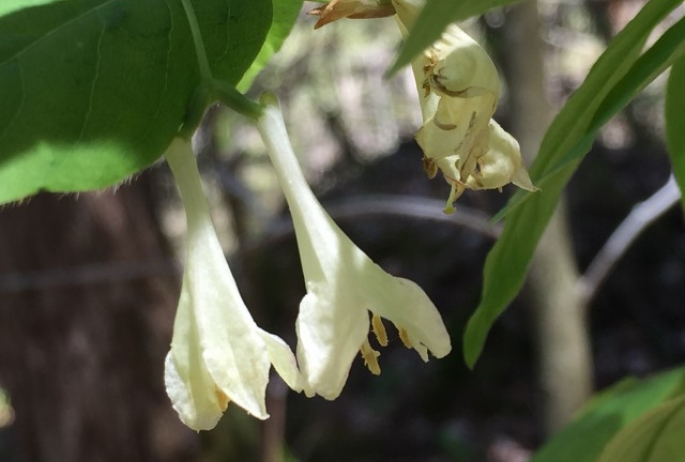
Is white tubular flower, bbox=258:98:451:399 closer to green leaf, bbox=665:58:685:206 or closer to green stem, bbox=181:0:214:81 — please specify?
green stem, bbox=181:0:214:81

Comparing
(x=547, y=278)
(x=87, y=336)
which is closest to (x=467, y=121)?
(x=547, y=278)

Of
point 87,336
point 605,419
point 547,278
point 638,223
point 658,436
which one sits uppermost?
point 658,436

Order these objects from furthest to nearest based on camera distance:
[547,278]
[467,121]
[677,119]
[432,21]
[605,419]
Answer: [547,278] → [605,419] → [677,119] → [467,121] → [432,21]

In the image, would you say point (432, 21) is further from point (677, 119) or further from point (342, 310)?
point (677, 119)

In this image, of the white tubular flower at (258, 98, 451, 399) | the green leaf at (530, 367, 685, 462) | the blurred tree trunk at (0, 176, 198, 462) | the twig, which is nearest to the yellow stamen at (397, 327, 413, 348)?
the white tubular flower at (258, 98, 451, 399)

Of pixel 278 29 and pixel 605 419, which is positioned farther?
pixel 605 419

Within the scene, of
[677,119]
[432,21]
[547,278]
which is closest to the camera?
[432,21]

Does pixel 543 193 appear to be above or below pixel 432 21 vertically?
below
